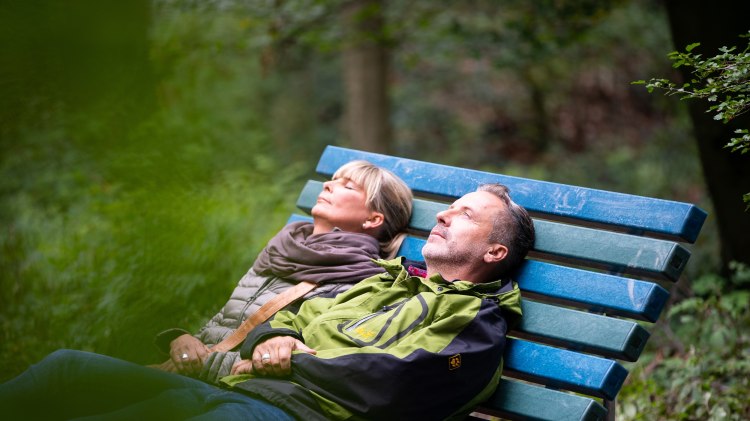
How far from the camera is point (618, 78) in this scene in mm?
11633

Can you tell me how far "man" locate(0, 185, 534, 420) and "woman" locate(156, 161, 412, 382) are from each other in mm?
158

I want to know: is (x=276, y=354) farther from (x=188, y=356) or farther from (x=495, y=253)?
(x=495, y=253)

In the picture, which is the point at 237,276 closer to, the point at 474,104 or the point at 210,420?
the point at 210,420

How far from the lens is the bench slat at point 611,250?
2715 millimetres

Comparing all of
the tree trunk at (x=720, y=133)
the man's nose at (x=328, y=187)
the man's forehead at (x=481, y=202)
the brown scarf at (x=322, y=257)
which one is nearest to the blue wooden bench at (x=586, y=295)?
the man's forehead at (x=481, y=202)

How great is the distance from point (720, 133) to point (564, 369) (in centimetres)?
278

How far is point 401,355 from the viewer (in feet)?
7.79

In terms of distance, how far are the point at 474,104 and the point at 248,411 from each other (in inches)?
411

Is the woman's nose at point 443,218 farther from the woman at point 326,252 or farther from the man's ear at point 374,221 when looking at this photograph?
the man's ear at point 374,221

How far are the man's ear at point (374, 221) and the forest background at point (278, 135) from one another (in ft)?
1.64

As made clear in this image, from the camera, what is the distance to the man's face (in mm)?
2742

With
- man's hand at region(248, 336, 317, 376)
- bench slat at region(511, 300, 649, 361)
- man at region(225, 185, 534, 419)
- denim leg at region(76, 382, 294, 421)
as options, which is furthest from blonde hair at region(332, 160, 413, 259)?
denim leg at region(76, 382, 294, 421)

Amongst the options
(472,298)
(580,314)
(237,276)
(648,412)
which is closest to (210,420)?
(472,298)

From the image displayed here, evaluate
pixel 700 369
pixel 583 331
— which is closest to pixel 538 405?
pixel 583 331
